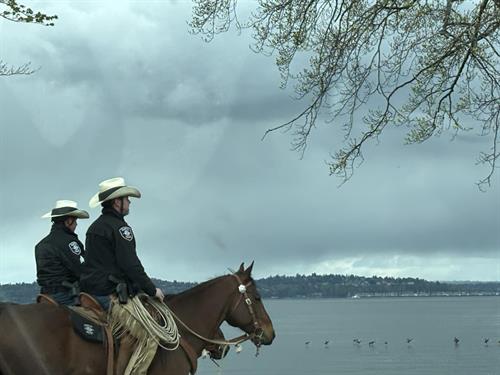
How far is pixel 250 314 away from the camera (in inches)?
384

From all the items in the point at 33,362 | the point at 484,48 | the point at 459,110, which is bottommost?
the point at 33,362

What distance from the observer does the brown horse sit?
803 centimetres

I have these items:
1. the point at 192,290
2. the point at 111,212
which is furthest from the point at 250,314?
the point at 111,212

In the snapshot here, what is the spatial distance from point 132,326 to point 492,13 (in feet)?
25.2

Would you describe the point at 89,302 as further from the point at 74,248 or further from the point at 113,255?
the point at 74,248

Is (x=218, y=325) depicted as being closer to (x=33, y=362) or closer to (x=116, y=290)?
(x=116, y=290)

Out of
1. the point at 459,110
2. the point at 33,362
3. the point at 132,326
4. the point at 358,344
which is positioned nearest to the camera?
the point at 33,362

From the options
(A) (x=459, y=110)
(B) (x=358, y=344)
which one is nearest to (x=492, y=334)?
(B) (x=358, y=344)

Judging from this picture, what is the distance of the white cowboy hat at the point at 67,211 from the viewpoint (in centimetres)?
1010

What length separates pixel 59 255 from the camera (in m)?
9.75

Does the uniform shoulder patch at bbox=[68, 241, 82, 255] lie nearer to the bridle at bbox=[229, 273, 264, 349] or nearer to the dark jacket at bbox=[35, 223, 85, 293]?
the dark jacket at bbox=[35, 223, 85, 293]

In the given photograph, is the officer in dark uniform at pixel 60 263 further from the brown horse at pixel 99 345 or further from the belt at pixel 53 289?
the brown horse at pixel 99 345

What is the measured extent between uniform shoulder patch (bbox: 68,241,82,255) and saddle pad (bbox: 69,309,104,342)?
1435 millimetres

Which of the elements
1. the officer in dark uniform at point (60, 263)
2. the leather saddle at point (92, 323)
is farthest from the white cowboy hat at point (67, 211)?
the leather saddle at point (92, 323)
